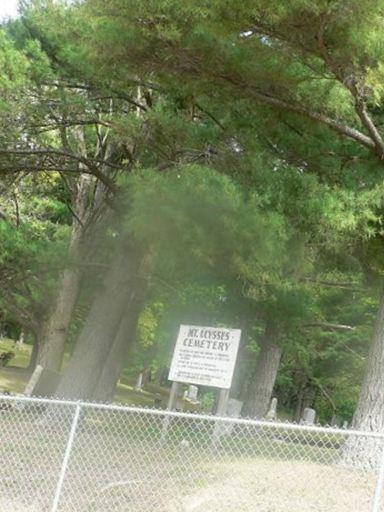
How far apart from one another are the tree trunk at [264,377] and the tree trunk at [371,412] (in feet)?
23.7

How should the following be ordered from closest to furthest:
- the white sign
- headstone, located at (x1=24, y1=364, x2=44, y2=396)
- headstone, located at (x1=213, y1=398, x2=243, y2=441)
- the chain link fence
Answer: the chain link fence < headstone, located at (x1=213, y1=398, x2=243, y2=441) < the white sign < headstone, located at (x1=24, y1=364, x2=44, y2=396)

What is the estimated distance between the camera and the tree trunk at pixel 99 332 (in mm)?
11883

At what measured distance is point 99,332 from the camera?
39.3 feet

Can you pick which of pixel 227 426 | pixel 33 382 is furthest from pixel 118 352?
pixel 227 426

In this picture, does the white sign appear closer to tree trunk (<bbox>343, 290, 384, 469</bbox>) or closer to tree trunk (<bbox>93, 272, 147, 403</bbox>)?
tree trunk (<bbox>343, 290, 384, 469</bbox>)

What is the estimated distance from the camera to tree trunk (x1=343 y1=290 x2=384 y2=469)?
7.58m

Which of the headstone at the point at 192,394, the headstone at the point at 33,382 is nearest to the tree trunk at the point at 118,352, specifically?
the headstone at the point at 33,382

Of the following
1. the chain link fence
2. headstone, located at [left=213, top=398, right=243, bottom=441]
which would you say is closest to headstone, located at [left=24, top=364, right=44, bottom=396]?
the chain link fence

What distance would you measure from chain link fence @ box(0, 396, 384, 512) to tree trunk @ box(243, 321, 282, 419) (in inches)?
223

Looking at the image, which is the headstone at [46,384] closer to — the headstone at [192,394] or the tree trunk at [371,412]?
the tree trunk at [371,412]

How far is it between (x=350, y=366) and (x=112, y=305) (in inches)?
570

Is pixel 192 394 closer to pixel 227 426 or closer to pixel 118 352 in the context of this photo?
pixel 118 352

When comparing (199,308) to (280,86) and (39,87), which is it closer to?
(39,87)

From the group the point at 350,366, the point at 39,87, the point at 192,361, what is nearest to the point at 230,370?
the point at 192,361
